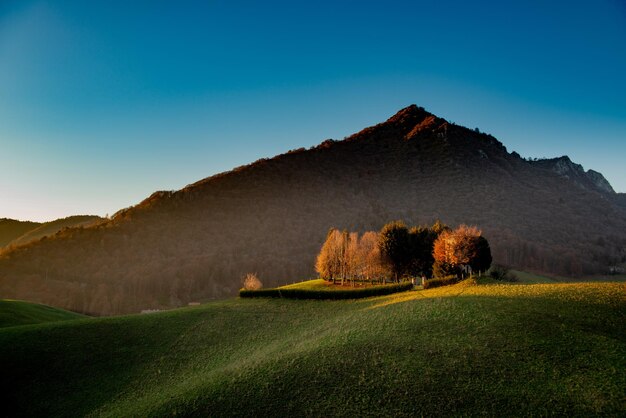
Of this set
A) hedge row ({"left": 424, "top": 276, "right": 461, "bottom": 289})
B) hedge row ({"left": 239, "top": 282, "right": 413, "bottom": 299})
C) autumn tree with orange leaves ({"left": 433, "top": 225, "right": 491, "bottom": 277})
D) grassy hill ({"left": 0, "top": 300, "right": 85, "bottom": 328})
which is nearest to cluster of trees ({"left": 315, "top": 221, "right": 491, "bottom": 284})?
autumn tree with orange leaves ({"left": 433, "top": 225, "right": 491, "bottom": 277})

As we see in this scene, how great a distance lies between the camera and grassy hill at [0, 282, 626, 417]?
21.6m

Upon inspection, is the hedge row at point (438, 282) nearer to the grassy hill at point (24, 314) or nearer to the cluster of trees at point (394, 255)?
the cluster of trees at point (394, 255)

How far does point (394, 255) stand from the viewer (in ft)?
247

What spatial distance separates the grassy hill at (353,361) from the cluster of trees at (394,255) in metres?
19.7

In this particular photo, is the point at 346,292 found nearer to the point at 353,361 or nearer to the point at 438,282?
the point at 438,282

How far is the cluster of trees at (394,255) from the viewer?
66062 mm

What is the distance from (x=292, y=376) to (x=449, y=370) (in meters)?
10.8

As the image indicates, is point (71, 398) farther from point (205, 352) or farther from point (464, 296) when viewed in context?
point (464, 296)

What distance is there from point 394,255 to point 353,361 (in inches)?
1991

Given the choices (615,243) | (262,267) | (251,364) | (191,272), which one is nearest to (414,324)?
(251,364)

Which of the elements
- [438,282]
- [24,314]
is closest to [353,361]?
[438,282]

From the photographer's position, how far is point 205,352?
3838 centimetres

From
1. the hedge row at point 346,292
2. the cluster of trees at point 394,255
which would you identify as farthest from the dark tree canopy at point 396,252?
the hedge row at point 346,292

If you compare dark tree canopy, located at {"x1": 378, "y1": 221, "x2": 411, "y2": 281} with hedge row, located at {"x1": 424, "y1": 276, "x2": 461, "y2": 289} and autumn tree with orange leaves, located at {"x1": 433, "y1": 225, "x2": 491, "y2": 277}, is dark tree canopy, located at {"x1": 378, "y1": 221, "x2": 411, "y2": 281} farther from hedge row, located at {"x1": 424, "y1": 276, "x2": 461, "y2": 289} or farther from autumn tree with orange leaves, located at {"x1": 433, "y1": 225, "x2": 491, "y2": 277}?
hedge row, located at {"x1": 424, "y1": 276, "x2": 461, "y2": 289}
